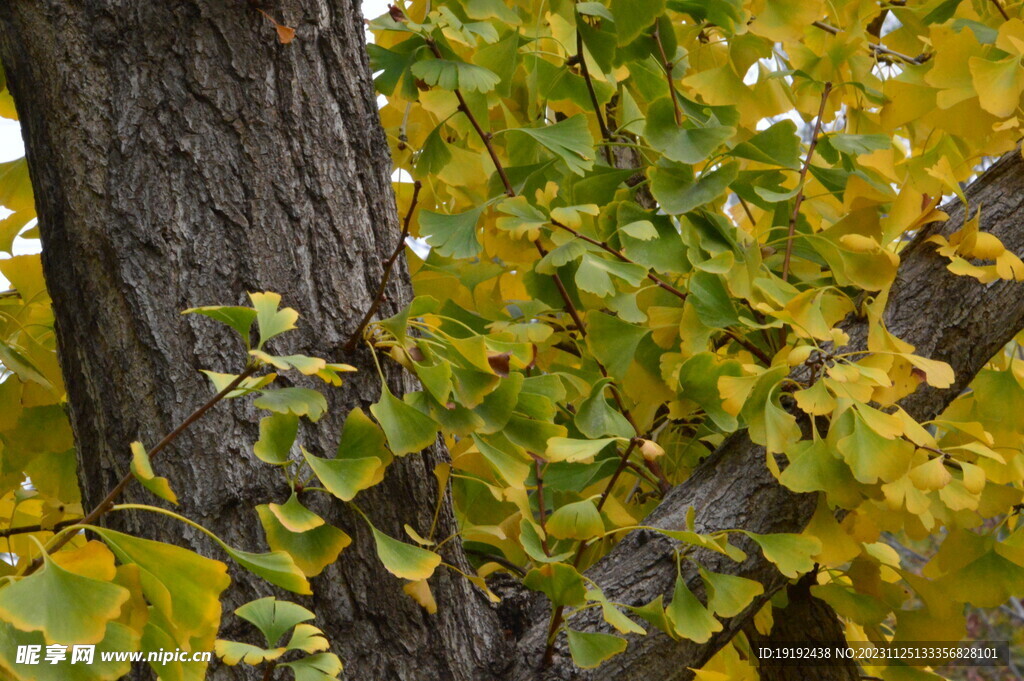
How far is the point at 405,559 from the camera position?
812 millimetres

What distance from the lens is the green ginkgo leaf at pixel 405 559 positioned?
794mm

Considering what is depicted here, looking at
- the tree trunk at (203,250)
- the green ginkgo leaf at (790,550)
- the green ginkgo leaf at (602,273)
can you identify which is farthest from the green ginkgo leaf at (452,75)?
the green ginkgo leaf at (790,550)

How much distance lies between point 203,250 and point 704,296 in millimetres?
549

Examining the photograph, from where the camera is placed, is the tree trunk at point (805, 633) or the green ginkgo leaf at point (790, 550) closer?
the green ginkgo leaf at point (790, 550)

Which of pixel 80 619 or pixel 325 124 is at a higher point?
pixel 325 124

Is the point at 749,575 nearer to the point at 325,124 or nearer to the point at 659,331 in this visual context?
the point at 659,331

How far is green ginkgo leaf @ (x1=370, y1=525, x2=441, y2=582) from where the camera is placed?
0.79 metres

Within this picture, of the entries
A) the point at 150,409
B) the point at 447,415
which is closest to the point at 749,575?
the point at 447,415

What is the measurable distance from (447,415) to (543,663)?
12.3 inches

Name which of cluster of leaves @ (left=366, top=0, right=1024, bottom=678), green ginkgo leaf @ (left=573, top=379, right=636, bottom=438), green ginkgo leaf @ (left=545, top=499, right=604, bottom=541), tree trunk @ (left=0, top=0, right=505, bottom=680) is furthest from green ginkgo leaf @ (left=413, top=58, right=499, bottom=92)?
green ginkgo leaf @ (left=545, top=499, right=604, bottom=541)

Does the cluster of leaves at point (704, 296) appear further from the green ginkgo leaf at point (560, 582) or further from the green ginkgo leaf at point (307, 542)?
the green ginkgo leaf at point (307, 542)

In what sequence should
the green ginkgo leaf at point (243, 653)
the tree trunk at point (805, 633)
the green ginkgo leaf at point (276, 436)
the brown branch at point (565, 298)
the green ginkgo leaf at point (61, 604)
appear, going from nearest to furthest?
1. the green ginkgo leaf at point (61, 604)
2. the green ginkgo leaf at point (243, 653)
3. the green ginkgo leaf at point (276, 436)
4. the brown branch at point (565, 298)
5. the tree trunk at point (805, 633)

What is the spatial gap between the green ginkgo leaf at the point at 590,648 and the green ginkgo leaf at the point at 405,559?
0.15 meters

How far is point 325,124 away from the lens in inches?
38.1
